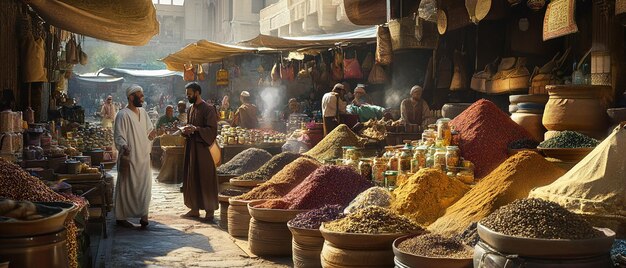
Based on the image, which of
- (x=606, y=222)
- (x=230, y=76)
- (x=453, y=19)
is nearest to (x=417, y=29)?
(x=453, y=19)

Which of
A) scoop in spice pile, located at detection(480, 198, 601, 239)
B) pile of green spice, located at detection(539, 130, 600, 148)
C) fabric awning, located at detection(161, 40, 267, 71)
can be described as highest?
fabric awning, located at detection(161, 40, 267, 71)

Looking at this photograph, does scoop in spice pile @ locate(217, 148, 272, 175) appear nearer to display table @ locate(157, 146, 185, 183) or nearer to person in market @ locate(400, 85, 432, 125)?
person in market @ locate(400, 85, 432, 125)

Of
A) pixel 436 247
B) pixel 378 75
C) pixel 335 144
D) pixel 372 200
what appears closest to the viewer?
pixel 436 247

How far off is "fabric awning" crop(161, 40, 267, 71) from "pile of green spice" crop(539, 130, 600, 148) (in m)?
9.77

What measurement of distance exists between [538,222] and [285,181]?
11.9 feet

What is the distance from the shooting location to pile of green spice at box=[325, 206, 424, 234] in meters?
4.32

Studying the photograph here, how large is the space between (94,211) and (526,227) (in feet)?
15.1

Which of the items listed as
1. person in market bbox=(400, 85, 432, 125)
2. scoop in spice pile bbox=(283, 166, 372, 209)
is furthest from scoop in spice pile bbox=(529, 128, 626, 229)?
person in market bbox=(400, 85, 432, 125)

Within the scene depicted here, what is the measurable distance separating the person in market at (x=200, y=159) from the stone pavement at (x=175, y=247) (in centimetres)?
27

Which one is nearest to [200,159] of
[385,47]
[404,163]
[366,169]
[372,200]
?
[366,169]

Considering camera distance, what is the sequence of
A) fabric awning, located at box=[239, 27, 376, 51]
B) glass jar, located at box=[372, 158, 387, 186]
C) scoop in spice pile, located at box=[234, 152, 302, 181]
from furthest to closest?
fabric awning, located at box=[239, 27, 376, 51] < scoop in spice pile, located at box=[234, 152, 302, 181] < glass jar, located at box=[372, 158, 387, 186]

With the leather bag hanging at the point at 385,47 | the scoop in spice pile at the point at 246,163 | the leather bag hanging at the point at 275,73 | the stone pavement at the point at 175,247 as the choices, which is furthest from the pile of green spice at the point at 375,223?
the leather bag hanging at the point at 275,73

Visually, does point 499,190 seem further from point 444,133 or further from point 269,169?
point 269,169

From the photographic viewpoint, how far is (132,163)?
7.70m
